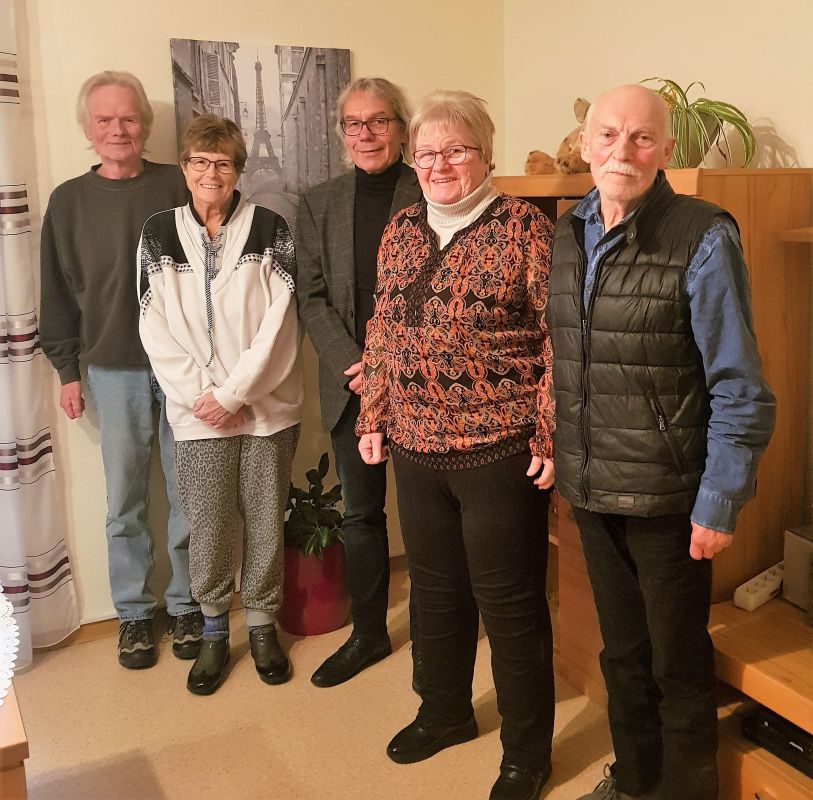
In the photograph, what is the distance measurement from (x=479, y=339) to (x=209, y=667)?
1.32m

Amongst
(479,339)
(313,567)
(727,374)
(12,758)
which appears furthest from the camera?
(313,567)

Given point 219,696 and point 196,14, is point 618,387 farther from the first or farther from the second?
point 196,14

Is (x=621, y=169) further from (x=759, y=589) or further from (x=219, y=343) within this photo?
(x=219, y=343)

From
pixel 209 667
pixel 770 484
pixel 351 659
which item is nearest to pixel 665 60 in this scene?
pixel 770 484

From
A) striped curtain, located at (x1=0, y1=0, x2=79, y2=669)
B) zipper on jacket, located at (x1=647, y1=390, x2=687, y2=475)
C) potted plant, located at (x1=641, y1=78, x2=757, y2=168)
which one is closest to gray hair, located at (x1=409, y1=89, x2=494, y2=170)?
potted plant, located at (x1=641, y1=78, x2=757, y2=168)

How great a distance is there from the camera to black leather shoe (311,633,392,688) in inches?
102

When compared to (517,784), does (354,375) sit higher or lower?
higher

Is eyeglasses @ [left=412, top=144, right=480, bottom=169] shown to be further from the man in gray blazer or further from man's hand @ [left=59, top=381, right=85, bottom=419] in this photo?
man's hand @ [left=59, top=381, right=85, bottom=419]

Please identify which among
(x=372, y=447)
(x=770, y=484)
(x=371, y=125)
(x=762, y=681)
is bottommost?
(x=762, y=681)

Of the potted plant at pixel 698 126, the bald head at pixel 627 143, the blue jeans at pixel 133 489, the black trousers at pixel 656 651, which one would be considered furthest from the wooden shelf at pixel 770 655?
the blue jeans at pixel 133 489

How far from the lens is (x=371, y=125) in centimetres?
234

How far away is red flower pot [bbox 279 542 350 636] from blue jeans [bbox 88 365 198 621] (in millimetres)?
288

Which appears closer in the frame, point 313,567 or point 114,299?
point 114,299

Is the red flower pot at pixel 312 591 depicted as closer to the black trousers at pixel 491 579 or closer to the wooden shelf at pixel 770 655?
the black trousers at pixel 491 579
